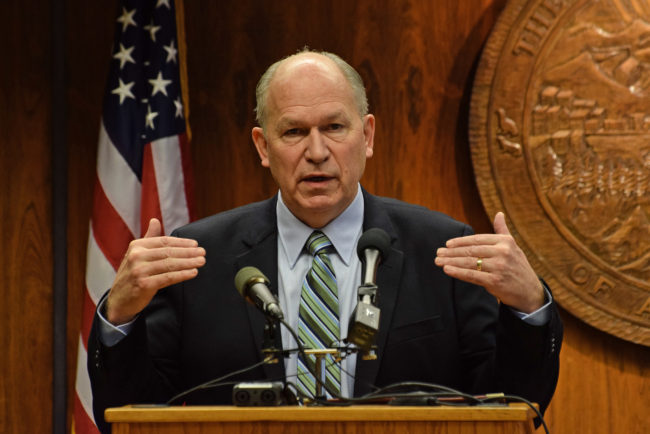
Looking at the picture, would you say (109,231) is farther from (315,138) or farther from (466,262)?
(466,262)

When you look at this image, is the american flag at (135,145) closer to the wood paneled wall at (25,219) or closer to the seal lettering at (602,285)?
the wood paneled wall at (25,219)

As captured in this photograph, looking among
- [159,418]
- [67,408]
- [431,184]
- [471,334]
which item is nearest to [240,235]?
[471,334]

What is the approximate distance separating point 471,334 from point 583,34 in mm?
1651

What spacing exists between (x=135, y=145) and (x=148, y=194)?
0.21m

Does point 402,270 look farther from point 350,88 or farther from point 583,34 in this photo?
point 583,34

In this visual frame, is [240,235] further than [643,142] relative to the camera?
No

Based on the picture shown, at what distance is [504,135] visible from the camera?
3.34m

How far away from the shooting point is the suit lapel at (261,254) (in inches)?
86.8

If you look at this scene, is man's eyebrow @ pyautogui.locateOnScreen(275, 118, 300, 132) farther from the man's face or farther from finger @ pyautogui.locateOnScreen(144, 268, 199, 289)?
finger @ pyautogui.locateOnScreen(144, 268, 199, 289)

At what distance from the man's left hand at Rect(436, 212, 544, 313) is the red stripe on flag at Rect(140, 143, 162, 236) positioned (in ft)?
5.66

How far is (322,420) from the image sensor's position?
145cm

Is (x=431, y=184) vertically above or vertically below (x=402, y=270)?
above

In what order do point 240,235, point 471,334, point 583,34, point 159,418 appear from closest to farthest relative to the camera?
point 159,418 < point 471,334 < point 240,235 < point 583,34

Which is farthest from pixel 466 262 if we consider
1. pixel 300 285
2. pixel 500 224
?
pixel 300 285
